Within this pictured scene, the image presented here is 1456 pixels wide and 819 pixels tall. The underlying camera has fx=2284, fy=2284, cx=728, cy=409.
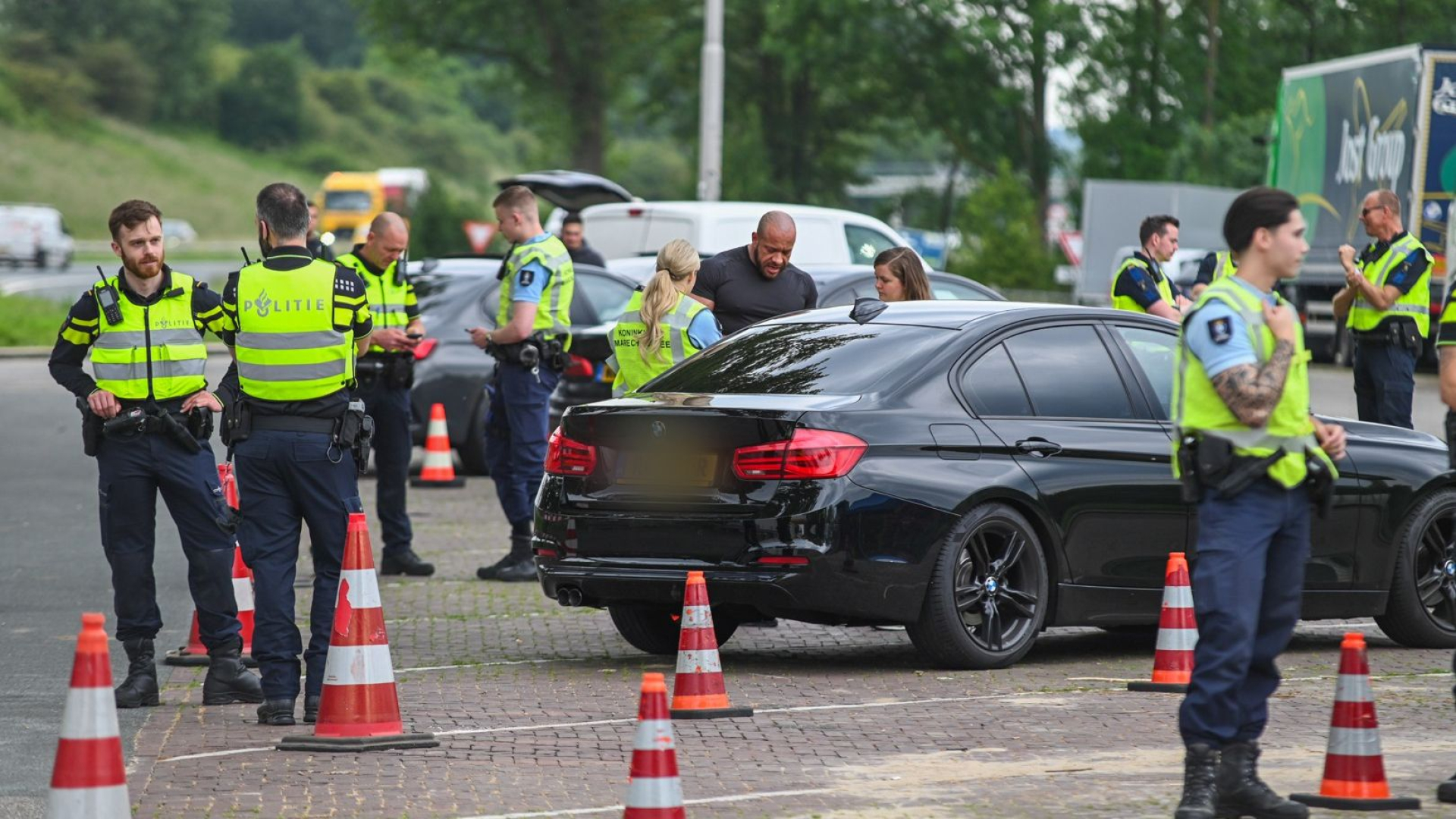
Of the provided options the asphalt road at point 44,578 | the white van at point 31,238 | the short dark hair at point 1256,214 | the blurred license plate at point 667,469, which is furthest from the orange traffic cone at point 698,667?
the white van at point 31,238

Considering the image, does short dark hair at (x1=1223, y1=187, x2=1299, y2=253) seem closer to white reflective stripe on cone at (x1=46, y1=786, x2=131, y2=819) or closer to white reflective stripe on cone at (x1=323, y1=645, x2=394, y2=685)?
white reflective stripe on cone at (x1=323, y1=645, x2=394, y2=685)

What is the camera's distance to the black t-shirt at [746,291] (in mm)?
10758

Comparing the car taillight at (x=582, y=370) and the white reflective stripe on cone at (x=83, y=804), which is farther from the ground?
the car taillight at (x=582, y=370)

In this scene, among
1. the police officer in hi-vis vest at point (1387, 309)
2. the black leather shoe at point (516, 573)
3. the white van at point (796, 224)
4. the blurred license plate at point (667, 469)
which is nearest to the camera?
the blurred license plate at point (667, 469)

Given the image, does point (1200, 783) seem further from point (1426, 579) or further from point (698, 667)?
point (1426, 579)

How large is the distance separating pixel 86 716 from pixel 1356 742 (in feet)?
10.4

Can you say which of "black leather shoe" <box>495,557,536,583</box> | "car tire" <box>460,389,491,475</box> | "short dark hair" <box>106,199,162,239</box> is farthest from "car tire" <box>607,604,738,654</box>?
"car tire" <box>460,389,491,475</box>

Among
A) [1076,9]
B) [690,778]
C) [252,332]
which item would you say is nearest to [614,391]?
[252,332]

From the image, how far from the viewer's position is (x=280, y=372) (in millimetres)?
7605

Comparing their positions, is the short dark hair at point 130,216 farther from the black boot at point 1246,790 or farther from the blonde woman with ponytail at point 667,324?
the black boot at point 1246,790

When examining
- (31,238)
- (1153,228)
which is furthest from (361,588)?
(31,238)

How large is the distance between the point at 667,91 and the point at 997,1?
27.4 ft

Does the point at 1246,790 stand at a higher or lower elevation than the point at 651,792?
lower

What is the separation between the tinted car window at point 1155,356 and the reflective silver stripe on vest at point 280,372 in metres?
3.36
